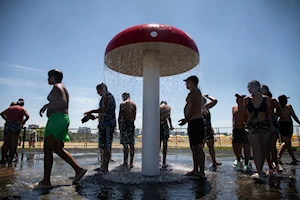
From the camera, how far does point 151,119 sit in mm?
4371

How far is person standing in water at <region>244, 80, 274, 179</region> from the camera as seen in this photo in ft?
13.7

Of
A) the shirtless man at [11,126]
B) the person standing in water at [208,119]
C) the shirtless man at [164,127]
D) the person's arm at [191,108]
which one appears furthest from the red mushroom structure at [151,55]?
the shirtless man at [11,126]

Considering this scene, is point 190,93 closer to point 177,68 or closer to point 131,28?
point 177,68

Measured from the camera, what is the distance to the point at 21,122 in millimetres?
7117

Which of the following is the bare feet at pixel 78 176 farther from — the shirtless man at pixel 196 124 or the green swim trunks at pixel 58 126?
the shirtless man at pixel 196 124

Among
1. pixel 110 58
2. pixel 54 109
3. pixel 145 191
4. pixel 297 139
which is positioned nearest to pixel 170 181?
pixel 145 191

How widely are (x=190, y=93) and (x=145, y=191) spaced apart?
2072 millimetres

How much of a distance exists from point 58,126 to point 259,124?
11.5 ft

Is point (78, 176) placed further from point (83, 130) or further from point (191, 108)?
point (83, 130)

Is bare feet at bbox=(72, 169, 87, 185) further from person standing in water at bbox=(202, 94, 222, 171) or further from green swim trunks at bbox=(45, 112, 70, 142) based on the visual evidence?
person standing in water at bbox=(202, 94, 222, 171)

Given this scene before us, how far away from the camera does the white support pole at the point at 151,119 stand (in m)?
4.32

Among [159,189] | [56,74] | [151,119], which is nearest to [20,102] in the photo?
[56,74]

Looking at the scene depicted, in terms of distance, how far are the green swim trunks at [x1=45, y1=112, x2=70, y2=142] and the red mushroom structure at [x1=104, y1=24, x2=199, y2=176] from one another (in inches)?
57.3

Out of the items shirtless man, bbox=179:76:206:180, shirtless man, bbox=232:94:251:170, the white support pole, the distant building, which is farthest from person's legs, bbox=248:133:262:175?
the distant building
